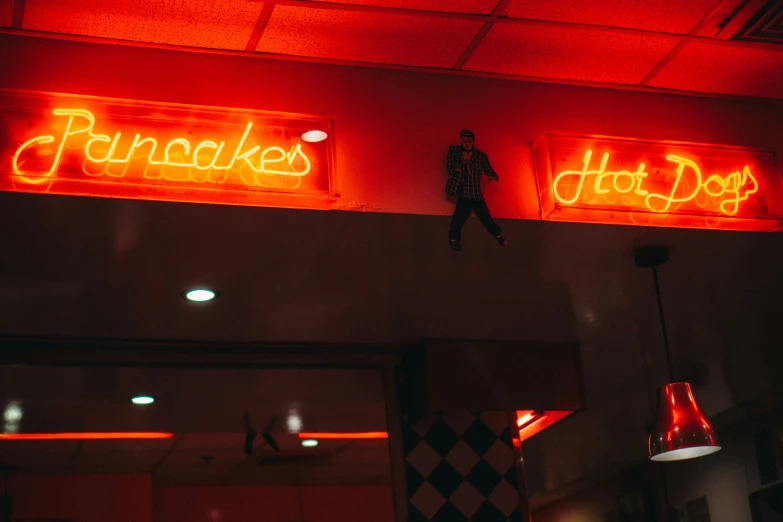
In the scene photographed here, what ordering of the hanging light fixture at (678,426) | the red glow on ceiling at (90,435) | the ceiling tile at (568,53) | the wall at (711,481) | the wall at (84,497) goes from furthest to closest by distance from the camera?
1. the wall at (84,497)
2. the wall at (711,481)
3. the red glow on ceiling at (90,435)
4. the hanging light fixture at (678,426)
5. the ceiling tile at (568,53)

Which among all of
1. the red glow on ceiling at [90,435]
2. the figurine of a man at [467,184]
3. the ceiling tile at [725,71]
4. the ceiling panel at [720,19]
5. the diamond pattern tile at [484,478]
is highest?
the ceiling panel at [720,19]

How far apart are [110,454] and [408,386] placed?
12.9ft

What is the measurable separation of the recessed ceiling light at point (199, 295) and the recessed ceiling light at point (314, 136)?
3.51 ft

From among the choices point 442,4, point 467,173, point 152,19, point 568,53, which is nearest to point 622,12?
point 568,53

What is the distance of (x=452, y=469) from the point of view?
5.62m

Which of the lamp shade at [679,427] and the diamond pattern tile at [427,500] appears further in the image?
the diamond pattern tile at [427,500]

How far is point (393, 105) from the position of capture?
4.34 m

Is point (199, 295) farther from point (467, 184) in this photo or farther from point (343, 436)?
point (343, 436)

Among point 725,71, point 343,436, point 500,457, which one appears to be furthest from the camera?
point 343,436

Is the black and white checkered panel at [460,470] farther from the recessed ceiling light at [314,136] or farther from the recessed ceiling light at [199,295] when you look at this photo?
the recessed ceiling light at [314,136]

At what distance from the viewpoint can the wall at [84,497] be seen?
910 cm

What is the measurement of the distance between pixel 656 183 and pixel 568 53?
2.42 ft

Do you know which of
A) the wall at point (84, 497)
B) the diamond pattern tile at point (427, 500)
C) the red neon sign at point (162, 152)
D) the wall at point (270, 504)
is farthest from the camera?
the wall at point (270, 504)

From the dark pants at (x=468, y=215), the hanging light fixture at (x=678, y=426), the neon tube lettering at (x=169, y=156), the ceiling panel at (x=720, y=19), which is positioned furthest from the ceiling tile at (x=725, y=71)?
the neon tube lettering at (x=169, y=156)
